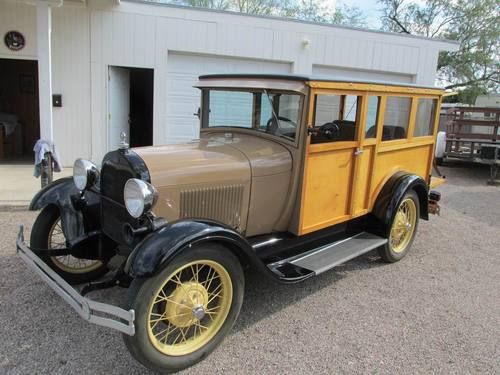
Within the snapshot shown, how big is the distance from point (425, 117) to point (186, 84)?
17.3ft

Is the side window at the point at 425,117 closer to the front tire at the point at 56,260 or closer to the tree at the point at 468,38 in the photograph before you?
the front tire at the point at 56,260

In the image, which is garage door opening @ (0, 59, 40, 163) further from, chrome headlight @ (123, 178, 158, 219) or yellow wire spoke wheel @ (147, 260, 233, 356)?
yellow wire spoke wheel @ (147, 260, 233, 356)

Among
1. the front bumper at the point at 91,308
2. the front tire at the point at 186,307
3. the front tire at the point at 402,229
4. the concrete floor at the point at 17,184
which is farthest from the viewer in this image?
the concrete floor at the point at 17,184

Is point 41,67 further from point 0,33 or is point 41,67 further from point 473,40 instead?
point 473,40

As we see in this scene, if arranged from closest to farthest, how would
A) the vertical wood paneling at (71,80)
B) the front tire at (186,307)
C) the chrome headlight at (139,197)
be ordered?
the front tire at (186,307) → the chrome headlight at (139,197) → the vertical wood paneling at (71,80)

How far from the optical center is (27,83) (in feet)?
34.9

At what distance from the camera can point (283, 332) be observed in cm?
301

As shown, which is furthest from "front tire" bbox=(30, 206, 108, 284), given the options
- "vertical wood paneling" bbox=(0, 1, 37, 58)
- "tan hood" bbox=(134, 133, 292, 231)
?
"vertical wood paneling" bbox=(0, 1, 37, 58)

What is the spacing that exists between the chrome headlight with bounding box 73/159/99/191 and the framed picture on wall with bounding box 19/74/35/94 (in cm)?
880

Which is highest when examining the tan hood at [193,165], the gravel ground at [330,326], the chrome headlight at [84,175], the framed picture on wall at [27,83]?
the framed picture on wall at [27,83]

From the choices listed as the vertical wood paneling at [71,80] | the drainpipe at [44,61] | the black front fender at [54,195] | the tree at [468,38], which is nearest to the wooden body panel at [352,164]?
the black front fender at [54,195]

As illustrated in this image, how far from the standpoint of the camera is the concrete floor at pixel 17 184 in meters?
5.62

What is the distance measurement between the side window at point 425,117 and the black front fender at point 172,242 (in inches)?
109

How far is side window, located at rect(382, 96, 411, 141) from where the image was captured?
159 inches
